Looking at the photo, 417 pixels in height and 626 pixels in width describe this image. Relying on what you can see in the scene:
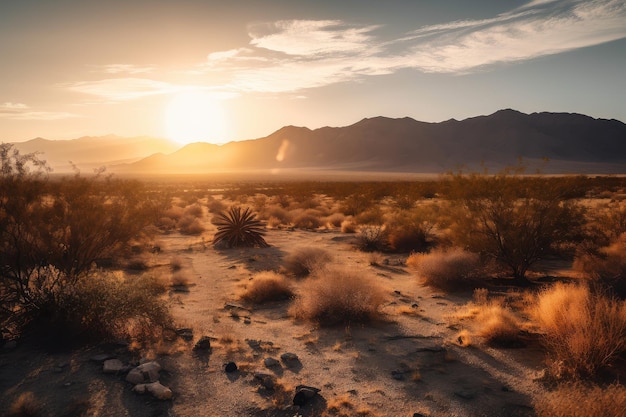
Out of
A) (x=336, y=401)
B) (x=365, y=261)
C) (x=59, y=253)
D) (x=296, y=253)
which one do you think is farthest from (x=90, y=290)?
(x=365, y=261)

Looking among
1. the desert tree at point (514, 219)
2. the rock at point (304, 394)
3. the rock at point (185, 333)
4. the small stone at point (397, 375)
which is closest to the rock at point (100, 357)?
the rock at point (185, 333)

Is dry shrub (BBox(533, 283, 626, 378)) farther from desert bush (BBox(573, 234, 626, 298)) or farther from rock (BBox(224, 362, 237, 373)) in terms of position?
rock (BBox(224, 362, 237, 373))

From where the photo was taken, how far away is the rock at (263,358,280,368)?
22.0 ft

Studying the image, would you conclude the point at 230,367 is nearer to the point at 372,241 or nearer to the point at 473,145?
the point at 372,241

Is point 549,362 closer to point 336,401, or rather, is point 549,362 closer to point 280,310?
point 336,401

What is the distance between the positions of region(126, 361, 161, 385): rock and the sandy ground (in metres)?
0.13

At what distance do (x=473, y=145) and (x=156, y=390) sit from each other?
16154 centimetres

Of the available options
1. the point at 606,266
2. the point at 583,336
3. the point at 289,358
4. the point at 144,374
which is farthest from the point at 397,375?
the point at 606,266

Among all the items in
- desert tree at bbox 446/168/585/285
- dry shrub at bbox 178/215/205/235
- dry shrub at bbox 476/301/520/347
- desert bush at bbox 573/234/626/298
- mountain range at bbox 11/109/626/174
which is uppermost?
mountain range at bbox 11/109/626/174

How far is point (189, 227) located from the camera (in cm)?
2250

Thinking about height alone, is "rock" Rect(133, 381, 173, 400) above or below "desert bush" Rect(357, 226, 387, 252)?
below

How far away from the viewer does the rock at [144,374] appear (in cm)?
592

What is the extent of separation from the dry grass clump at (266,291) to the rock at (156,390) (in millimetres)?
4758

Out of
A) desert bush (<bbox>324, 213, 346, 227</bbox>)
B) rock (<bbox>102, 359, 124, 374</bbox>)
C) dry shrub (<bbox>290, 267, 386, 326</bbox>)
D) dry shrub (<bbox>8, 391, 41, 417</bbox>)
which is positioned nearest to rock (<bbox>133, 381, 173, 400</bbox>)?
rock (<bbox>102, 359, 124, 374</bbox>)
